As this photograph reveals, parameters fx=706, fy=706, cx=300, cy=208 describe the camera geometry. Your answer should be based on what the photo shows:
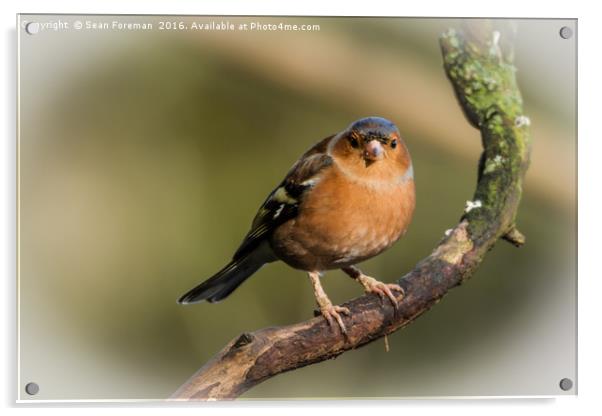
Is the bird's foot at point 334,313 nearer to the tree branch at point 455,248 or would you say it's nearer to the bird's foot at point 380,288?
the tree branch at point 455,248

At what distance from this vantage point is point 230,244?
3.38 meters

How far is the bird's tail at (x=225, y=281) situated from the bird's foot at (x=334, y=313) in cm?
39

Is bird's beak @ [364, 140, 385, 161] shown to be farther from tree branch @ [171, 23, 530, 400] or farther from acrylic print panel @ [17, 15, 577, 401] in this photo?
tree branch @ [171, 23, 530, 400]

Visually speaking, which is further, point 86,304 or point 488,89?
point 488,89

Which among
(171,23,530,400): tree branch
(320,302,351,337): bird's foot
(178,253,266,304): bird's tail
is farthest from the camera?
(178,253,266,304): bird's tail

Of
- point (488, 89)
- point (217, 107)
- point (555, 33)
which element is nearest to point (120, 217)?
point (217, 107)

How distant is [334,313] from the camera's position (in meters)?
3.20

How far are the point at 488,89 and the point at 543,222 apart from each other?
0.71 m

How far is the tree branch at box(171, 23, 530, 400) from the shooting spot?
308cm

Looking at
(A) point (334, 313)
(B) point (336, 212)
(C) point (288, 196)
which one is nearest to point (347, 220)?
(B) point (336, 212)

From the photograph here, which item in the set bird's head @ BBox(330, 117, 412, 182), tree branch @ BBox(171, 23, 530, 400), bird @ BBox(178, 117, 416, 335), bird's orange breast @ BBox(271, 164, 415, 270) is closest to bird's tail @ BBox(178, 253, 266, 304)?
bird @ BBox(178, 117, 416, 335)

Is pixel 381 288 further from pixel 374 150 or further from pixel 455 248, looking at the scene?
pixel 374 150

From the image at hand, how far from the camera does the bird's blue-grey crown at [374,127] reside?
10.3 feet

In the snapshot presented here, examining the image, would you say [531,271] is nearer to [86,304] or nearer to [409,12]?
[409,12]
